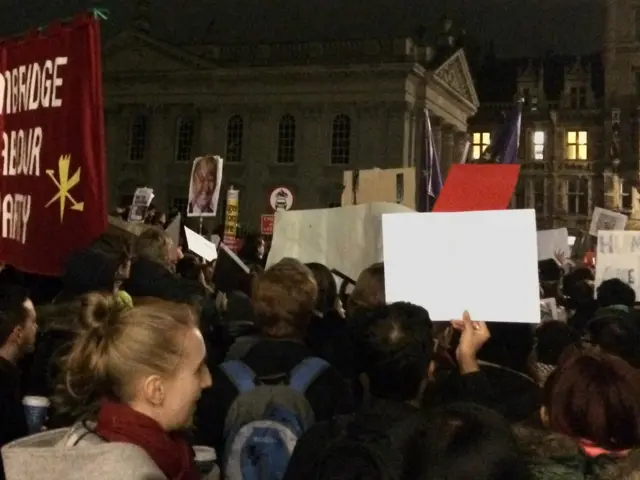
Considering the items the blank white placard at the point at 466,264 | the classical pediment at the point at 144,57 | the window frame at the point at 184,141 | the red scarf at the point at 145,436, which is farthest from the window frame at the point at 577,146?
the red scarf at the point at 145,436

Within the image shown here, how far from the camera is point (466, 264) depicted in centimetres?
339

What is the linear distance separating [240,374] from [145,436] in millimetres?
1121

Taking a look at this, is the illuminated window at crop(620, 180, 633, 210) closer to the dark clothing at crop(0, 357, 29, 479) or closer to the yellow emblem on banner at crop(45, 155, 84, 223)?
the yellow emblem on banner at crop(45, 155, 84, 223)

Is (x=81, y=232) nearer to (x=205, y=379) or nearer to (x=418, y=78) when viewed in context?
(x=205, y=379)

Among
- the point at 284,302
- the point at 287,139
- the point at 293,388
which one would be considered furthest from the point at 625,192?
the point at 293,388

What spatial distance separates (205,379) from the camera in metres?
2.28

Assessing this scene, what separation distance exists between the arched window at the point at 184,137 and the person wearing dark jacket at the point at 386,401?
44.2m

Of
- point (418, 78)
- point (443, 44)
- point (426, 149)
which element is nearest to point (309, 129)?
point (418, 78)

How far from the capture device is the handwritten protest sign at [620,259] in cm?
729

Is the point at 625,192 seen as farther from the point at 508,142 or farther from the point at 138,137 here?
the point at 508,142

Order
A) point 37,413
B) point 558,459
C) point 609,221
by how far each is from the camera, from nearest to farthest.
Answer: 1. point 558,459
2. point 37,413
3. point 609,221

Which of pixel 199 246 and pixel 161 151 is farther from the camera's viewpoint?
pixel 161 151

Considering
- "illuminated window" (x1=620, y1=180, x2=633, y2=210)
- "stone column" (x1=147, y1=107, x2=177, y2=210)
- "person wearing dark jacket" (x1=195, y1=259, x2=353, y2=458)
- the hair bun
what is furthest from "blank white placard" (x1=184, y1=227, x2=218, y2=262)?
"stone column" (x1=147, y1=107, x2=177, y2=210)

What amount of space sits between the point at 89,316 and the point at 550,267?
21.1 ft
